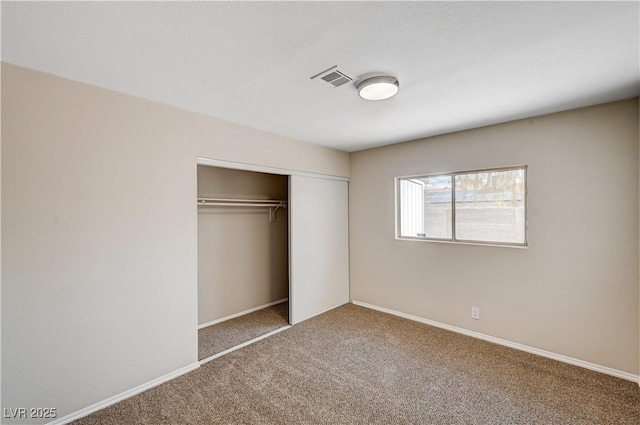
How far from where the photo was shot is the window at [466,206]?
9.75ft

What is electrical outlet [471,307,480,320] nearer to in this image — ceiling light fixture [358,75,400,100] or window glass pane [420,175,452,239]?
window glass pane [420,175,452,239]

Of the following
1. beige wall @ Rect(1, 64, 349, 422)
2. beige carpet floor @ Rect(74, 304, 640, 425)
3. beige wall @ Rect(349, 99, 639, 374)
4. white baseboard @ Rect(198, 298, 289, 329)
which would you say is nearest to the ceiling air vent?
beige wall @ Rect(1, 64, 349, 422)

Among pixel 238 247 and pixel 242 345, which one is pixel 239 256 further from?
pixel 242 345

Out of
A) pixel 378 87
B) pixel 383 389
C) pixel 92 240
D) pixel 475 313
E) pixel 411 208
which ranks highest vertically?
pixel 378 87

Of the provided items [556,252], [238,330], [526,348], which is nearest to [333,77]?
[556,252]

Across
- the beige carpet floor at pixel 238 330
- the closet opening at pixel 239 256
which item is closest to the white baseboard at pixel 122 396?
the beige carpet floor at pixel 238 330

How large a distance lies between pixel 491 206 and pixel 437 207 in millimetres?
613

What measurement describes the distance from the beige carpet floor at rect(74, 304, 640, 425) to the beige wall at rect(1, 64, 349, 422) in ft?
1.29

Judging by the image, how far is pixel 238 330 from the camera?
3.42 m

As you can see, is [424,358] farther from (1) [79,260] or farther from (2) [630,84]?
(1) [79,260]

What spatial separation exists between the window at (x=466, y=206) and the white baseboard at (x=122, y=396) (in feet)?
9.70

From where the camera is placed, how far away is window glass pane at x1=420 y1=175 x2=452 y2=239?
348 cm

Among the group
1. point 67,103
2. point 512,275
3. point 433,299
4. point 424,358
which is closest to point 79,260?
point 67,103

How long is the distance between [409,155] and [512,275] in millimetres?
1843
